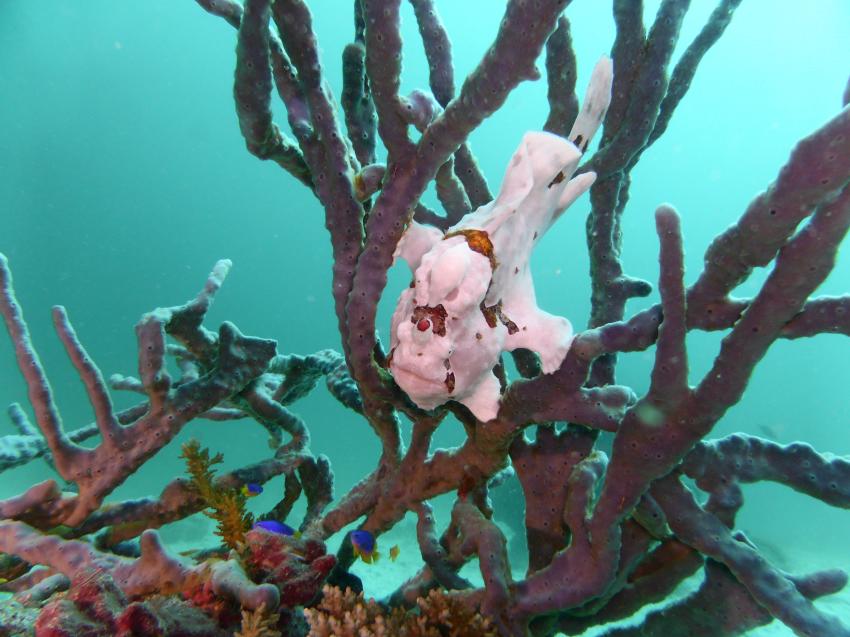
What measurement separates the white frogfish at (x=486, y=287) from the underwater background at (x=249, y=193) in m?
26.7

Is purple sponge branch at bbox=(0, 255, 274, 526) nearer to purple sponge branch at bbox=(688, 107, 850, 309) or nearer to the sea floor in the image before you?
purple sponge branch at bbox=(688, 107, 850, 309)

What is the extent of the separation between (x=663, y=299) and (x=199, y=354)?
10.6 ft

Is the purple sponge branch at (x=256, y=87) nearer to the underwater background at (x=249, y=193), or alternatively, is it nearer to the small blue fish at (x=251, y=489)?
the small blue fish at (x=251, y=489)

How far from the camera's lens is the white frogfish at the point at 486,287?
2.03 meters

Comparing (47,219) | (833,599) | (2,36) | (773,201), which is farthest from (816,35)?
(47,219)

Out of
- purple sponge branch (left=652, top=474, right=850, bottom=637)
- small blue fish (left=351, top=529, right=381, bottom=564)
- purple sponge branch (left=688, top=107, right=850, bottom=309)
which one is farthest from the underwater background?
purple sponge branch (left=688, top=107, right=850, bottom=309)

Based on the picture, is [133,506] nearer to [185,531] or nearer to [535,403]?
[535,403]

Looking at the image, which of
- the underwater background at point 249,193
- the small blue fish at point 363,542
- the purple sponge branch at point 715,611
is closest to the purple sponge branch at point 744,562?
the purple sponge branch at point 715,611

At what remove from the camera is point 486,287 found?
208cm

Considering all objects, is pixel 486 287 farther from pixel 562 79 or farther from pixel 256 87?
pixel 562 79

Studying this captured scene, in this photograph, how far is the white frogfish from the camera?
2.03m

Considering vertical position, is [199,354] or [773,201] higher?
[199,354]

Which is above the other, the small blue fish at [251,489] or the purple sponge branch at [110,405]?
the purple sponge branch at [110,405]

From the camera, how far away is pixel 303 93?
8.05 ft
